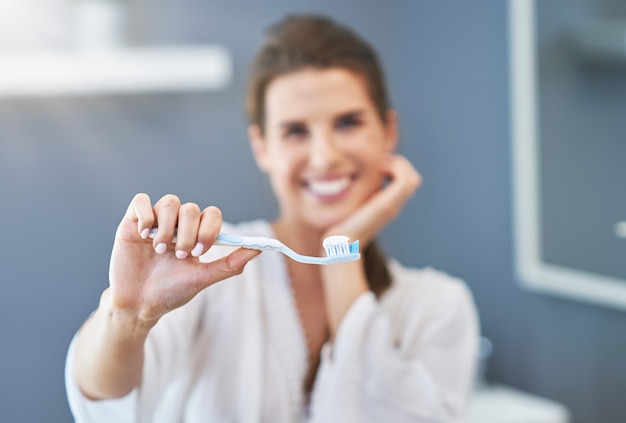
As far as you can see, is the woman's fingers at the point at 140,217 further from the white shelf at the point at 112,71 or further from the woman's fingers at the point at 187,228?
the white shelf at the point at 112,71

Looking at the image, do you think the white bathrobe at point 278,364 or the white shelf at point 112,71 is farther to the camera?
the white shelf at point 112,71

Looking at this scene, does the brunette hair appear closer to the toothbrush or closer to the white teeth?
the white teeth

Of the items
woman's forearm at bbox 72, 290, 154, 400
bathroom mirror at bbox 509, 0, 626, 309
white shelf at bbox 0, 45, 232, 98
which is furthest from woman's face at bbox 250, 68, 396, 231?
white shelf at bbox 0, 45, 232, 98

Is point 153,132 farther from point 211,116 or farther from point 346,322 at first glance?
point 346,322

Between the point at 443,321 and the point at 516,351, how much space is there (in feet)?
1.90

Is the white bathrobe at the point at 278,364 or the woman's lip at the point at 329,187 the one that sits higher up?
the woman's lip at the point at 329,187

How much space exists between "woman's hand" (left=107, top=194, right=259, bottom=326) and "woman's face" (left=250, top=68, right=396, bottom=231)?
0.26 m

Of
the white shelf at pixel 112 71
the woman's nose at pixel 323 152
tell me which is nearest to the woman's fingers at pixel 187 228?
the woman's nose at pixel 323 152

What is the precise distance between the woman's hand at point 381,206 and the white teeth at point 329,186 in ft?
0.11

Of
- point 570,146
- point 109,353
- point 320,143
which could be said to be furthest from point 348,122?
point 570,146

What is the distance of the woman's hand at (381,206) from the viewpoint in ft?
2.31

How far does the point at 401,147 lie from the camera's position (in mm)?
1431

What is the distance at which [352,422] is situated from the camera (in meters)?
0.60

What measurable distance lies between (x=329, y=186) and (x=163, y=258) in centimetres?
29
